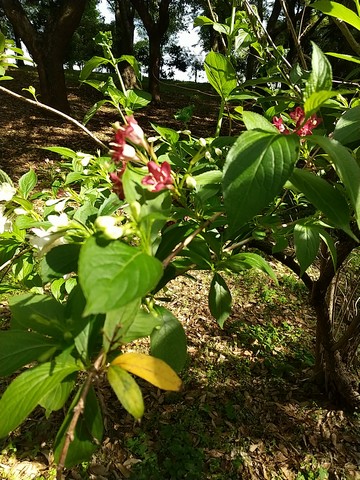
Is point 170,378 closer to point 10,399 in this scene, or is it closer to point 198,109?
point 10,399

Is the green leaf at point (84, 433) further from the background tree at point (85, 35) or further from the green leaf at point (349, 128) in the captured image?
the background tree at point (85, 35)

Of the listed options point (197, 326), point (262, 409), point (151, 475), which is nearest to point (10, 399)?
point (151, 475)

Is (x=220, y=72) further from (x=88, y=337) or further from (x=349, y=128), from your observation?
(x=88, y=337)

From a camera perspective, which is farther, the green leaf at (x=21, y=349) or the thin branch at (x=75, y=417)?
the green leaf at (x=21, y=349)

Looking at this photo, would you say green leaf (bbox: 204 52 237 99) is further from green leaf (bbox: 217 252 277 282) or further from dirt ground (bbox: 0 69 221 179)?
dirt ground (bbox: 0 69 221 179)

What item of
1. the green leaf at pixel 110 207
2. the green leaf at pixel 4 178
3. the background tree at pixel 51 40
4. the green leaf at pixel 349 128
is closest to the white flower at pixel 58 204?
the green leaf at pixel 110 207

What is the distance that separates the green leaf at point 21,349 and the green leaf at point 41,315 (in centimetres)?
1

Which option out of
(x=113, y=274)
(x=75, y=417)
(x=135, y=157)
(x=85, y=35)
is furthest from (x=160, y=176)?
(x=85, y=35)

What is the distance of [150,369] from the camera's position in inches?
20.1

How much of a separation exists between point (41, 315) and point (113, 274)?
263 millimetres

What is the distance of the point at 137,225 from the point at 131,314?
119 millimetres

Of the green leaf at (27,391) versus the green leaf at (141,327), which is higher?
the green leaf at (141,327)

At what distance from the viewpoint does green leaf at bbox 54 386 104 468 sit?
1.87 ft

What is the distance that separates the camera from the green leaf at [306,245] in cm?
88
